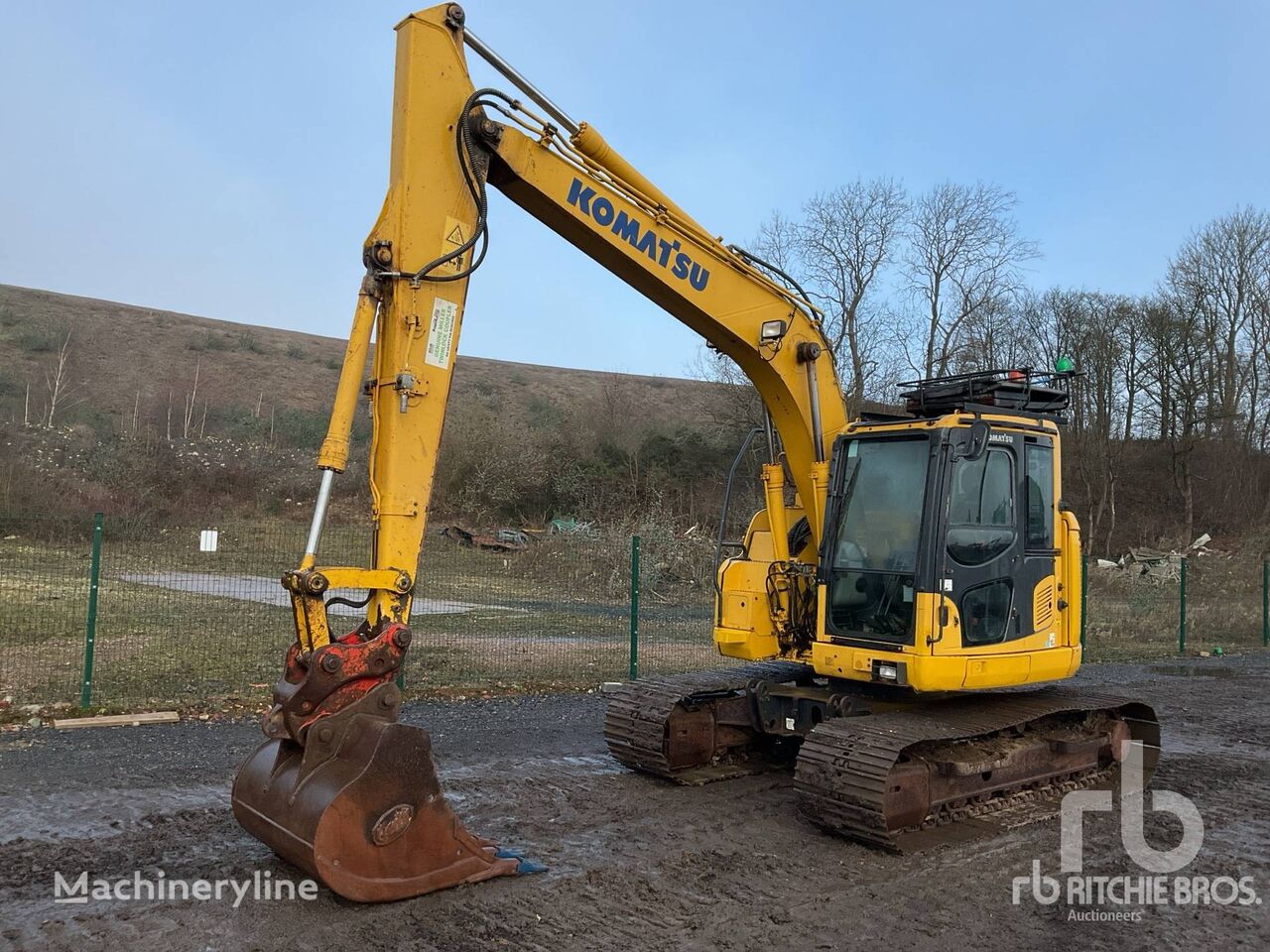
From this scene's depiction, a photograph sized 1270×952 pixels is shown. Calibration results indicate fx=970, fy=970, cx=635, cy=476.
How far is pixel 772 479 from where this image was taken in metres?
7.18

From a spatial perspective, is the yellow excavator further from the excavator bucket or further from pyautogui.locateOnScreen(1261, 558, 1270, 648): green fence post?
pyautogui.locateOnScreen(1261, 558, 1270, 648): green fence post

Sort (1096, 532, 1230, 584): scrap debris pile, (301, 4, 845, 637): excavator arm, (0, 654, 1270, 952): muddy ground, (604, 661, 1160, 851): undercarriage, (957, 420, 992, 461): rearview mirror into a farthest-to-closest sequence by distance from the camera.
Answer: (1096, 532, 1230, 584): scrap debris pile → (957, 420, 992, 461): rearview mirror → (604, 661, 1160, 851): undercarriage → (301, 4, 845, 637): excavator arm → (0, 654, 1270, 952): muddy ground

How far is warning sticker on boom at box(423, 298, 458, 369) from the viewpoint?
195 inches

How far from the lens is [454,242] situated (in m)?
5.07

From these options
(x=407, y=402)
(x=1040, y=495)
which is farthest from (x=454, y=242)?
(x=1040, y=495)

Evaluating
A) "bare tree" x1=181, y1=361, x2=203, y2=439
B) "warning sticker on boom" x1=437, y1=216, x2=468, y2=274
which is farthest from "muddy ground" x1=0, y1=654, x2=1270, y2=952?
"bare tree" x1=181, y1=361, x2=203, y2=439

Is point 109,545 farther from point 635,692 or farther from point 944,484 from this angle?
point 944,484

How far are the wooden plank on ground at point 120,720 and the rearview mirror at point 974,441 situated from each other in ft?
22.6

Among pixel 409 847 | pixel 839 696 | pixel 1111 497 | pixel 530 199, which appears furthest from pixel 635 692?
pixel 1111 497

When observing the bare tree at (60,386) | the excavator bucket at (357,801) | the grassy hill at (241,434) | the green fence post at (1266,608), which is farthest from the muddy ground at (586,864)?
the bare tree at (60,386)

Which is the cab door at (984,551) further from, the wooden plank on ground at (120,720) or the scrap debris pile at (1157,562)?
the scrap debris pile at (1157,562)

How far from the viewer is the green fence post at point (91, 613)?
28.5 feet

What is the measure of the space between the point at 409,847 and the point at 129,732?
4.73 m

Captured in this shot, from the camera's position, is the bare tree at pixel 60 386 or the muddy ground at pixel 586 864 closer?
the muddy ground at pixel 586 864
